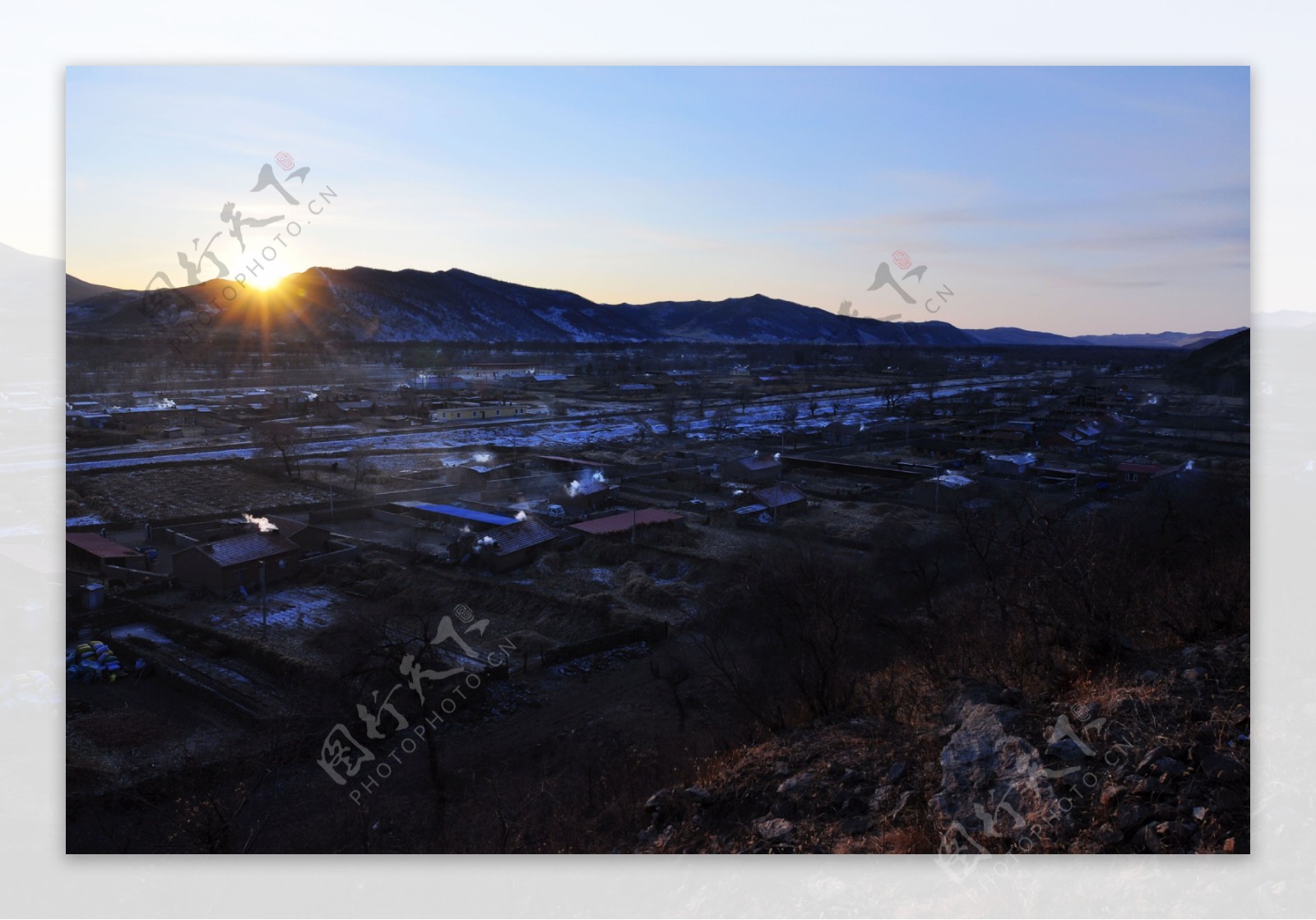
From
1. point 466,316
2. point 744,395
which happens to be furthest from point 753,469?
point 466,316

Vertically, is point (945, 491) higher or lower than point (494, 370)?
lower

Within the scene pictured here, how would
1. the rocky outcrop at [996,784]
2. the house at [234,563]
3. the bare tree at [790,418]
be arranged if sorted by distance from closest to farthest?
the rocky outcrop at [996,784] < the house at [234,563] < the bare tree at [790,418]

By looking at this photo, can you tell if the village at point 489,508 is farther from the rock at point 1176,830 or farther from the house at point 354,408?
the rock at point 1176,830

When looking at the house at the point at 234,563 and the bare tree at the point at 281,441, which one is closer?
the house at the point at 234,563

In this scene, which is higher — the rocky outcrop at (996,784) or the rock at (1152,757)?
the rock at (1152,757)

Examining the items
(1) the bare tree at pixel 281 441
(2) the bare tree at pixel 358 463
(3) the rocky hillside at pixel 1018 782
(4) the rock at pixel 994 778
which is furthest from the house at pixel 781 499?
(4) the rock at pixel 994 778

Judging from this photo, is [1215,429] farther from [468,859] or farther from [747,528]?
[468,859]

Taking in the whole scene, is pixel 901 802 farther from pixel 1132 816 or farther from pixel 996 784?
pixel 1132 816
